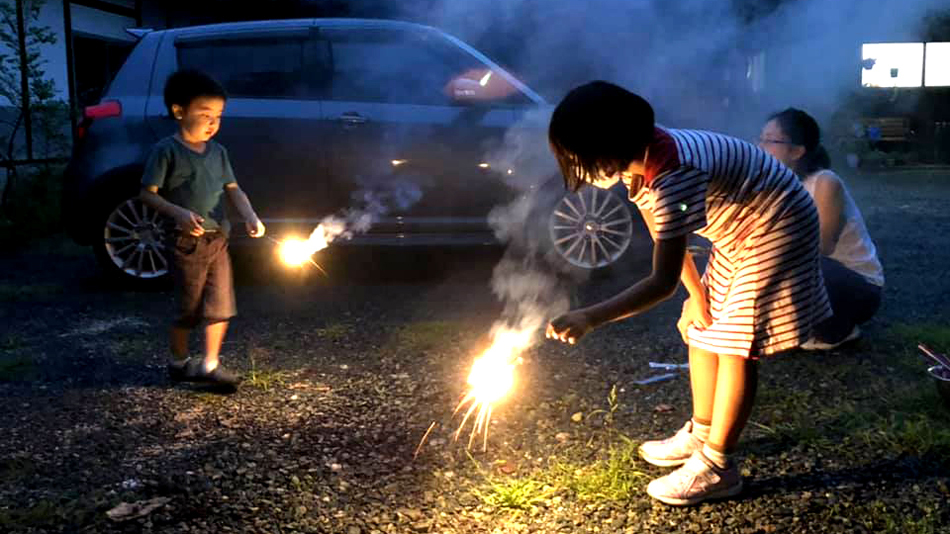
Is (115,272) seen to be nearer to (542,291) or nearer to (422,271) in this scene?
(422,271)

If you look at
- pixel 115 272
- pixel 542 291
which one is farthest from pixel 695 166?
pixel 115 272

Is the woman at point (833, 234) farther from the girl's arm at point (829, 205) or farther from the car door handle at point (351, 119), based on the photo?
the car door handle at point (351, 119)

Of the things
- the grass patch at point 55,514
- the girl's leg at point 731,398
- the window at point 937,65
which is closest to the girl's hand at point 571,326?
the girl's leg at point 731,398

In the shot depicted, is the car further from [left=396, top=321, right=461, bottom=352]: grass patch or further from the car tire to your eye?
[left=396, top=321, right=461, bottom=352]: grass patch

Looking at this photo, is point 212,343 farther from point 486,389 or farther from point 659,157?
point 659,157

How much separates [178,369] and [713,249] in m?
2.73

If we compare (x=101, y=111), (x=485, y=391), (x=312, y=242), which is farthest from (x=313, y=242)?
(x=485, y=391)

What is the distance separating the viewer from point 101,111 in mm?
6539

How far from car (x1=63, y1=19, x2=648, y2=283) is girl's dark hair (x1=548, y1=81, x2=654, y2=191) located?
4.01 meters

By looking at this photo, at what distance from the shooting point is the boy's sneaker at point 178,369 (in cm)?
444

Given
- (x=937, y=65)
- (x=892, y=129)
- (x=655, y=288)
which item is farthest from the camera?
(x=892, y=129)

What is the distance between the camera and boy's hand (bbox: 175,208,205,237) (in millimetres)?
4133

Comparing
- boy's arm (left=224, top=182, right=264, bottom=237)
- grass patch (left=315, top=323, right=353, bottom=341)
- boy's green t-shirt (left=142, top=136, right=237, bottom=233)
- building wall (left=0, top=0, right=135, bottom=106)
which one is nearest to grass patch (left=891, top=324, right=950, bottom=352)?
grass patch (left=315, top=323, right=353, bottom=341)

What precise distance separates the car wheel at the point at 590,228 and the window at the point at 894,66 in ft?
13.5
